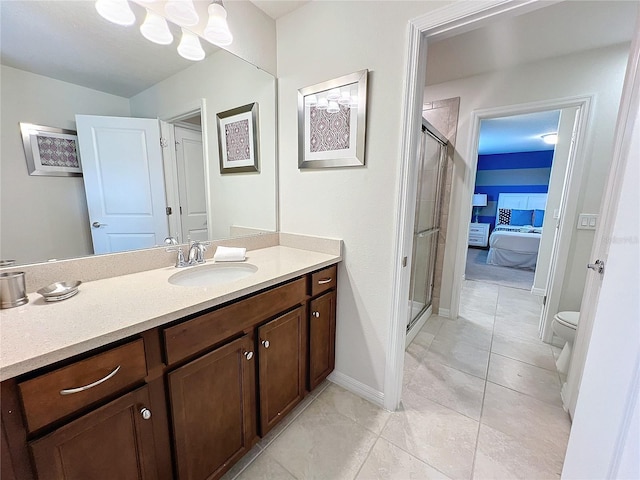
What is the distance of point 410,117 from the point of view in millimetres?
1269

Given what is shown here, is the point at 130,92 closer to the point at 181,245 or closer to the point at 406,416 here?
the point at 181,245

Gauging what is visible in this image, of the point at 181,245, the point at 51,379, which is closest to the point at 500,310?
the point at 181,245

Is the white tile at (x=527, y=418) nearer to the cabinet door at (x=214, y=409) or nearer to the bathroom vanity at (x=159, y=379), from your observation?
the bathroom vanity at (x=159, y=379)

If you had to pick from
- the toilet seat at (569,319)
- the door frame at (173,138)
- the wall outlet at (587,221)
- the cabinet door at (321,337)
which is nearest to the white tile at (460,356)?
the toilet seat at (569,319)

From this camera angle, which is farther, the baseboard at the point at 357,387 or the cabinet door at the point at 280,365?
the baseboard at the point at 357,387

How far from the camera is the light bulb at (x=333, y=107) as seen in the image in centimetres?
149

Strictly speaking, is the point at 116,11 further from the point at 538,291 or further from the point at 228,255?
the point at 538,291

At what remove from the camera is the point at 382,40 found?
1.31 m

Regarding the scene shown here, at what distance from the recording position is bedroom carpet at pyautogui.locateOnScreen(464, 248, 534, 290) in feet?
12.4

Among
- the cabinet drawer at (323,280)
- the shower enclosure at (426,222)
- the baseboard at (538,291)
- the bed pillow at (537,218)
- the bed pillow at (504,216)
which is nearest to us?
the cabinet drawer at (323,280)

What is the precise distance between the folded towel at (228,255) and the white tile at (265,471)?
0.97m

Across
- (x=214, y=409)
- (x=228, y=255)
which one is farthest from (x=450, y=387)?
(x=228, y=255)

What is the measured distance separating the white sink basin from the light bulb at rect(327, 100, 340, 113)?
3.21ft

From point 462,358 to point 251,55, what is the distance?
2.57m
